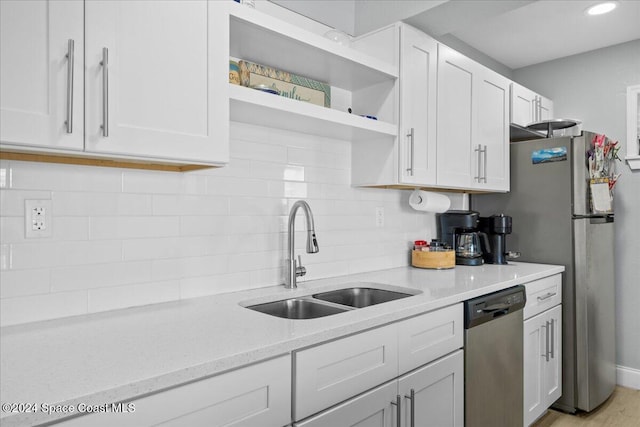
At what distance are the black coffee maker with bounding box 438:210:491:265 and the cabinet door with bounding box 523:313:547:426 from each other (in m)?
0.50

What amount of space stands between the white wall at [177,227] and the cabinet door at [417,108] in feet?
1.06

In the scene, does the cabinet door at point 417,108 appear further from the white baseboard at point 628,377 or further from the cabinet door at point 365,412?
the white baseboard at point 628,377

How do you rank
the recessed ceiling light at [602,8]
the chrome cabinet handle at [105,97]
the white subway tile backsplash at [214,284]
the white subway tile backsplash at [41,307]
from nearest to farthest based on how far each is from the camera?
the chrome cabinet handle at [105,97] → the white subway tile backsplash at [41,307] → the white subway tile backsplash at [214,284] → the recessed ceiling light at [602,8]

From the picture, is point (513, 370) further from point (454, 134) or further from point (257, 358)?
point (257, 358)

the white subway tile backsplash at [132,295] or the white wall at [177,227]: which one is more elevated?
the white wall at [177,227]

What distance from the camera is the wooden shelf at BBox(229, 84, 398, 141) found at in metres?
1.59

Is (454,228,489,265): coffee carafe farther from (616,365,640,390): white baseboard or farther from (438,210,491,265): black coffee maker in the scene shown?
(616,365,640,390): white baseboard

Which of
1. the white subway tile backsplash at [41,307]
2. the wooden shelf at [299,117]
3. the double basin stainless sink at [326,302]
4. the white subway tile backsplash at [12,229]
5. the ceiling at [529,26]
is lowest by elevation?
the double basin stainless sink at [326,302]

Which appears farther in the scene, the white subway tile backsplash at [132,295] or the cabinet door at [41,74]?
the white subway tile backsplash at [132,295]

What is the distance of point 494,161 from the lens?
283 centimetres

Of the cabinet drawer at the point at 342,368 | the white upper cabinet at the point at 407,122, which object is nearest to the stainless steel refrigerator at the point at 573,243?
the white upper cabinet at the point at 407,122

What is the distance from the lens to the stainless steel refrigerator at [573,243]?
270 cm

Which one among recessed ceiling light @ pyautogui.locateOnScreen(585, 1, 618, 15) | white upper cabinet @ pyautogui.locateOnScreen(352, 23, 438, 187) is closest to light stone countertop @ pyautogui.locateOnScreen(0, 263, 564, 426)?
white upper cabinet @ pyautogui.locateOnScreen(352, 23, 438, 187)

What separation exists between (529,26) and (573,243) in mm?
1526
